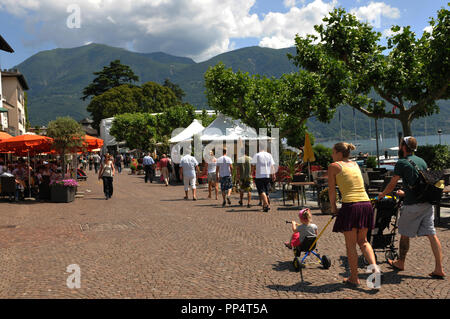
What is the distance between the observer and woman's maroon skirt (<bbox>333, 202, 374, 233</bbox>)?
485 centimetres

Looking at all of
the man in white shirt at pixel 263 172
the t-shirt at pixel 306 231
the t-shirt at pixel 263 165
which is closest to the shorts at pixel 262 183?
the man in white shirt at pixel 263 172

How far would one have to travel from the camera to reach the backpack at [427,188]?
523 cm

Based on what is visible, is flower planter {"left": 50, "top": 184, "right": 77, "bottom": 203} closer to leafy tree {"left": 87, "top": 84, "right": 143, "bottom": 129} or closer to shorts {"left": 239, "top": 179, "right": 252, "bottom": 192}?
shorts {"left": 239, "top": 179, "right": 252, "bottom": 192}

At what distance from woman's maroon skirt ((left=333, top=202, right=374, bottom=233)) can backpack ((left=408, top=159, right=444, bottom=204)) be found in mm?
808

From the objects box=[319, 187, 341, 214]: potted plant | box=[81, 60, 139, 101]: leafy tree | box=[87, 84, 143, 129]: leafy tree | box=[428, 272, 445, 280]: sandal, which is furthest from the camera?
box=[81, 60, 139, 101]: leafy tree

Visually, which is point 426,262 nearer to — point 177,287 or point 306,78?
point 177,287

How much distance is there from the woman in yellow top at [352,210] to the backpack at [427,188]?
80cm

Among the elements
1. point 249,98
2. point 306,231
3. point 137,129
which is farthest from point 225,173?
point 137,129

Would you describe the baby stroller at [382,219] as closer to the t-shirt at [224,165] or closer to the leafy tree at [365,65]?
the t-shirt at [224,165]

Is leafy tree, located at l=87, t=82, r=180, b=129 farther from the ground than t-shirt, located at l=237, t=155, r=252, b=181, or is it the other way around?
leafy tree, located at l=87, t=82, r=180, b=129

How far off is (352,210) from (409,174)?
0.99 m

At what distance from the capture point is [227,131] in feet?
75.9

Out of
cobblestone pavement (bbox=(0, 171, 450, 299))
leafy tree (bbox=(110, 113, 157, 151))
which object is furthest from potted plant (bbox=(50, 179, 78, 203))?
leafy tree (bbox=(110, 113, 157, 151))
